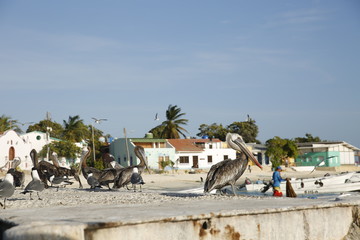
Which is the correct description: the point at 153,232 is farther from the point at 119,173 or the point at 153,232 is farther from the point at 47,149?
the point at 47,149

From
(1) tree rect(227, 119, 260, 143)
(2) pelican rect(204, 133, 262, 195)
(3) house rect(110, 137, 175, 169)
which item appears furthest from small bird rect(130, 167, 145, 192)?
(1) tree rect(227, 119, 260, 143)

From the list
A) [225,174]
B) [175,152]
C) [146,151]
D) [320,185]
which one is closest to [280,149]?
[175,152]

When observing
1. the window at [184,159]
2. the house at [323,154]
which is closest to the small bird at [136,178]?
the window at [184,159]

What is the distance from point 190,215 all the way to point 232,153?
56.1 m

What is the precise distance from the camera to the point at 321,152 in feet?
237

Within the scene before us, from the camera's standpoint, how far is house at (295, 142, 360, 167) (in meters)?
71.5

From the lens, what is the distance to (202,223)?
725cm

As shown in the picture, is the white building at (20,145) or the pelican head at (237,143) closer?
the pelican head at (237,143)

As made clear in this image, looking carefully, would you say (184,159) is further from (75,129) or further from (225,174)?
(225,174)

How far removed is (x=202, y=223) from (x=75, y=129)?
62.1 meters

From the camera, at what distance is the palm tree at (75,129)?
6706cm

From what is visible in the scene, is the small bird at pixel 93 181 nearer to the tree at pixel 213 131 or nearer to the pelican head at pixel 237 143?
the pelican head at pixel 237 143

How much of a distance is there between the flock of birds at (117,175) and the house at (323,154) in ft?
171

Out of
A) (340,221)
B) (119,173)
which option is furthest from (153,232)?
(119,173)
